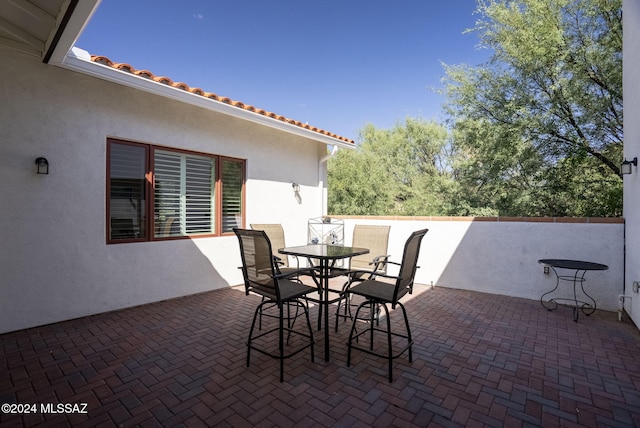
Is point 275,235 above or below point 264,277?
above

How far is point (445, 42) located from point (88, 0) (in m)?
9.62

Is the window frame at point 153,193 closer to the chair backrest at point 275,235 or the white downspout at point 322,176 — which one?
the chair backrest at point 275,235

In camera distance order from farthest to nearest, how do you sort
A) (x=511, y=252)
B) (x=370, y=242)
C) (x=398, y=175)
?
(x=398, y=175) < (x=511, y=252) < (x=370, y=242)

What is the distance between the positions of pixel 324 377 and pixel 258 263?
3.75 feet

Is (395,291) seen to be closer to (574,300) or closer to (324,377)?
(324,377)

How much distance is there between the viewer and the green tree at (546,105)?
7.07 metres

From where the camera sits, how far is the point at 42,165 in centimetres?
375

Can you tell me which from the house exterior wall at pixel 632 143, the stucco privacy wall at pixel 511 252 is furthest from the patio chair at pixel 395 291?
the stucco privacy wall at pixel 511 252

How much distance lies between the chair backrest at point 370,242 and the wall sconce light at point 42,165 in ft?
13.4

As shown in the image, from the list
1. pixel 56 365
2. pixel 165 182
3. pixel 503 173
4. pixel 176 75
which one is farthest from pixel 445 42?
pixel 56 365

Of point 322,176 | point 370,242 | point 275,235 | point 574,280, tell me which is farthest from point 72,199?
point 574,280

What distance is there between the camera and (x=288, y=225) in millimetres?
7023

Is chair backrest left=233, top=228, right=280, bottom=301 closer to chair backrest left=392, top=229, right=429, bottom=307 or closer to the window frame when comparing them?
chair backrest left=392, top=229, right=429, bottom=307

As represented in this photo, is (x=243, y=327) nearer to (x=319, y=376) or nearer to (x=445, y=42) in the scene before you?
(x=319, y=376)
